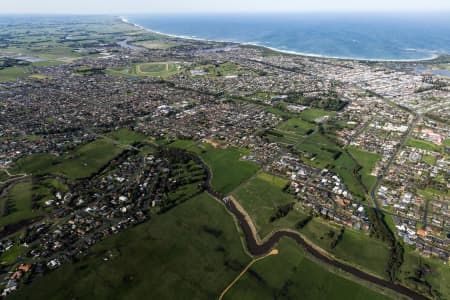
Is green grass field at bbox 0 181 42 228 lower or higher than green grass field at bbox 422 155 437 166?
lower

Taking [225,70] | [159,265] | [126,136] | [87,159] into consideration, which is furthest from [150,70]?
[159,265]

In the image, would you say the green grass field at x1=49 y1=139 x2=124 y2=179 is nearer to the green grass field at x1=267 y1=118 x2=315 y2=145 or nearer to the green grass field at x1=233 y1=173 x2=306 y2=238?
the green grass field at x1=233 y1=173 x2=306 y2=238

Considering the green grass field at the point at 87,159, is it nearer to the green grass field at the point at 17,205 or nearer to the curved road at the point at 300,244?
the green grass field at the point at 17,205

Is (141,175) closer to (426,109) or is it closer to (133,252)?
(133,252)

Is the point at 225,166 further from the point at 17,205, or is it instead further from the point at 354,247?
the point at 17,205

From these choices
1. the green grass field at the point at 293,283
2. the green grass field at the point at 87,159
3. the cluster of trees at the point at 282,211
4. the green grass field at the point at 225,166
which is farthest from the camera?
the green grass field at the point at 87,159

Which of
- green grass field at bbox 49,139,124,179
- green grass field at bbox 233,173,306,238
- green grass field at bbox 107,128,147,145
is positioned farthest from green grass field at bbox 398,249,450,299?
green grass field at bbox 107,128,147,145

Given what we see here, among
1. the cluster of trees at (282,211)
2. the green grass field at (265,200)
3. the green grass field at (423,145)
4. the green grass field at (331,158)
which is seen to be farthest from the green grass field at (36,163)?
the green grass field at (423,145)
